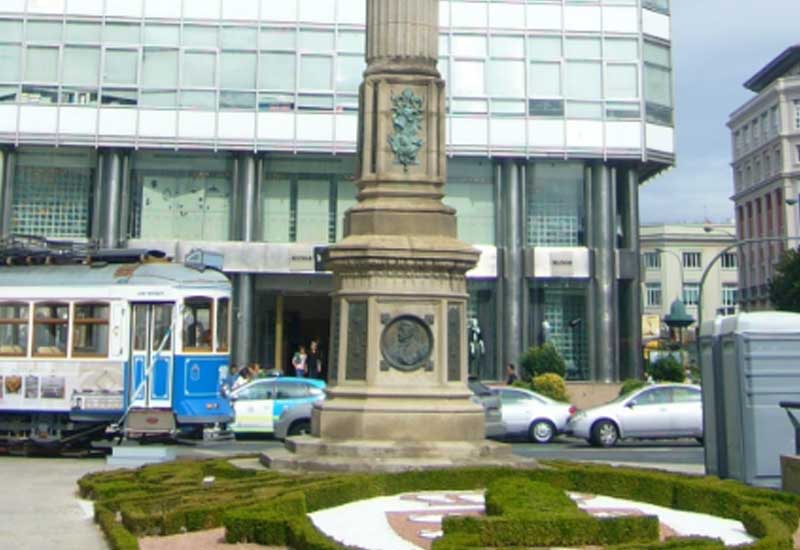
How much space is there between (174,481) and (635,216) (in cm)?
2918

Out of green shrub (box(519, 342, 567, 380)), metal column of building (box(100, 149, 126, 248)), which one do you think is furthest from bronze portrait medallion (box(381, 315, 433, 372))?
metal column of building (box(100, 149, 126, 248))

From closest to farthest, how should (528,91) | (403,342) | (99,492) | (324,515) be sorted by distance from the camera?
1. (324,515)
2. (99,492)
3. (403,342)
4. (528,91)

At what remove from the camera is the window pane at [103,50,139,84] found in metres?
36.3

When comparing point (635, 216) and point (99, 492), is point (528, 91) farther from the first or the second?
point (99, 492)

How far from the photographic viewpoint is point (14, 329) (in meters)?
20.3

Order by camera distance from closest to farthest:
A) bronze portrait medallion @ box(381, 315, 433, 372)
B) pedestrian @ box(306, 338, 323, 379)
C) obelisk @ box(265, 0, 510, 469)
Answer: obelisk @ box(265, 0, 510, 469) → bronze portrait medallion @ box(381, 315, 433, 372) → pedestrian @ box(306, 338, 323, 379)

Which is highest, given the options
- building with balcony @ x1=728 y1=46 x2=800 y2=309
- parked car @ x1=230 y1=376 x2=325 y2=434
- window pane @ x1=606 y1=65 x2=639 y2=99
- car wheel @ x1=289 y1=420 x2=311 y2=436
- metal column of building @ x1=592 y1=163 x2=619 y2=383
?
building with balcony @ x1=728 y1=46 x2=800 y2=309

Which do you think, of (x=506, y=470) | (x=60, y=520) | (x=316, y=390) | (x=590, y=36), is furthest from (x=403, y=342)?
(x=590, y=36)

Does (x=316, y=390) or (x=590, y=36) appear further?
(x=590, y=36)

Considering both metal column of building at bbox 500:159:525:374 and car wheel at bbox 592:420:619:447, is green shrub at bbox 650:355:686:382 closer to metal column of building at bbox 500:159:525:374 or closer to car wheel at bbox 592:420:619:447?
metal column of building at bbox 500:159:525:374

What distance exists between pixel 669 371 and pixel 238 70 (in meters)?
17.9

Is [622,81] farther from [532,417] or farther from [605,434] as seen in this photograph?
[605,434]

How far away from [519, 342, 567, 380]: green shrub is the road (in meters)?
6.32

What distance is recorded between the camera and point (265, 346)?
125 feet
